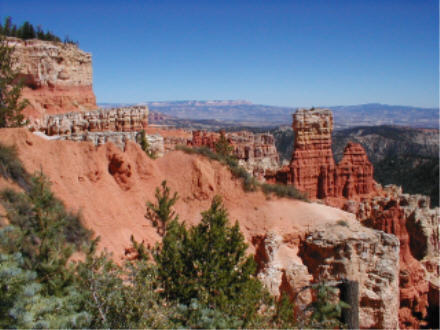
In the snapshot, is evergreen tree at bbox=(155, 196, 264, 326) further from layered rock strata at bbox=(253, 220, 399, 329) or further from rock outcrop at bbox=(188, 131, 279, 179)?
rock outcrop at bbox=(188, 131, 279, 179)

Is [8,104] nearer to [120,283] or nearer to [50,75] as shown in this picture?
[50,75]

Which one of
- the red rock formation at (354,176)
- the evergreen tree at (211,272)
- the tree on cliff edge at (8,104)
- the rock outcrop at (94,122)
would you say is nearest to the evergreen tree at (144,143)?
the rock outcrop at (94,122)

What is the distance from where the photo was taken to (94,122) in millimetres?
24578

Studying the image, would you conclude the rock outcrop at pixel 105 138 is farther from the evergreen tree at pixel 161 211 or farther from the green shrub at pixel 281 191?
the green shrub at pixel 281 191

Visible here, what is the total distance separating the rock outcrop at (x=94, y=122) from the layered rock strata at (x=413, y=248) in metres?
17.2

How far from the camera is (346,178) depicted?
3566 centimetres

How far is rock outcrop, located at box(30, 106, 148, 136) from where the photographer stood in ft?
73.3

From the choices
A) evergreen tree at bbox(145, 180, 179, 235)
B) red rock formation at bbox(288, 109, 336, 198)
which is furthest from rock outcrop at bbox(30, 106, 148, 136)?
red rock formation at bbox(288, 109, 336, 198)

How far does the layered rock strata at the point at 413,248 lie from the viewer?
62.3 feet

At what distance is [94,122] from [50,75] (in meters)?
8.53

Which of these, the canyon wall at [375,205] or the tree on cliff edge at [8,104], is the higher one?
the tree on cliff edge at [8,104]

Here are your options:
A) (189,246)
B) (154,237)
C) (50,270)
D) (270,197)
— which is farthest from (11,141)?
(270,197)

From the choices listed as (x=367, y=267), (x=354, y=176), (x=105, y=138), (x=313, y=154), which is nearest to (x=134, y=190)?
(x=105, y=138)

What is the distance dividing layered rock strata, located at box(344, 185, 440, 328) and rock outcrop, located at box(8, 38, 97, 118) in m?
24.1
